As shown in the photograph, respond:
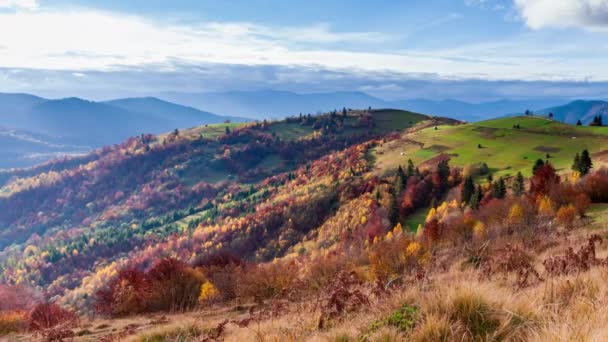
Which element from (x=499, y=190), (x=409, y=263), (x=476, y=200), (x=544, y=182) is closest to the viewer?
(x=409, y=263)

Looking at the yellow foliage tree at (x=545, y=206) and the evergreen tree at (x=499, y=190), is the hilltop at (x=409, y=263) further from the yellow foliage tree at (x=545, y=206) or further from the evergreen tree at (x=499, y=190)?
the evergreen tree at (x=499, y=190)

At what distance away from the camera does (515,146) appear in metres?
152

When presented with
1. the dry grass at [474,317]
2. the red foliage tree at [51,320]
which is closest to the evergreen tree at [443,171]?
the red foliage tree at [51,320]

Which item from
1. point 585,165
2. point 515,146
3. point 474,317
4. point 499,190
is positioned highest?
point 474,317

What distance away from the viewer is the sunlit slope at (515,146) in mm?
127188

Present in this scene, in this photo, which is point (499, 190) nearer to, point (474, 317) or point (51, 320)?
point (51, 320)

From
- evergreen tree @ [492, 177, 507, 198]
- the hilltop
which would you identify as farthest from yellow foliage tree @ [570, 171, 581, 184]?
evergreen tree @ [492, 177, 507, 198]

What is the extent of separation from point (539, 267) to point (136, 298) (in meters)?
41.3

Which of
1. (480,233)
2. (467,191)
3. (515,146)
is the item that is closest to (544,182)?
(467,191)

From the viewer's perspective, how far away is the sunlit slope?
417 ft

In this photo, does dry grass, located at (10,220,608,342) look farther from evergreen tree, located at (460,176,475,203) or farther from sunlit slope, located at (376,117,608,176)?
sunlit slope, located at (376,117,608,176)

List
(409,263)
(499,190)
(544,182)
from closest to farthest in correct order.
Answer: (409,263)
(544,182)
(499,190)

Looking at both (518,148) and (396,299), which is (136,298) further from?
(518,148)

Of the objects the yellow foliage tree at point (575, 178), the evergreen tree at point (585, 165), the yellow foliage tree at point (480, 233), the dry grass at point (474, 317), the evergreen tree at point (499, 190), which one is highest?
the dry grass at point (474, 317)
